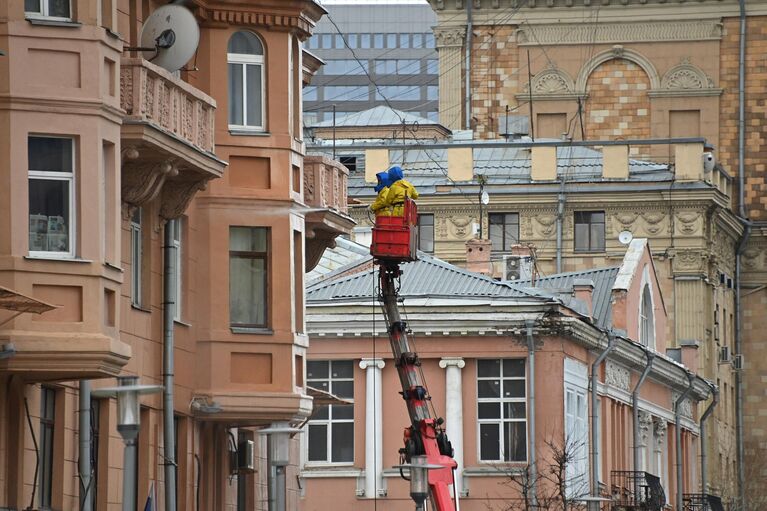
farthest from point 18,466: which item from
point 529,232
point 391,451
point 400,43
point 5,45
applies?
point 400,43

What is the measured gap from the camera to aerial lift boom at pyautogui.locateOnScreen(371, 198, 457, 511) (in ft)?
154

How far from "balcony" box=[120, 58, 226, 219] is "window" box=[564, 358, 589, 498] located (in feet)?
73.6

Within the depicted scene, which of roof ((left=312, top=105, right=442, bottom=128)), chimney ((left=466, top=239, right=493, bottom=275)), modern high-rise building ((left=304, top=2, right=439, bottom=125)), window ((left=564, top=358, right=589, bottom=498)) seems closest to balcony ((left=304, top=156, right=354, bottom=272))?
window ((left=564, top=358, right=589, bottom=498))

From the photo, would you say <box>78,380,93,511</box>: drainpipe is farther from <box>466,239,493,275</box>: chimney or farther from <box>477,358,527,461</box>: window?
<box>466,239,493,275</box>: chimney

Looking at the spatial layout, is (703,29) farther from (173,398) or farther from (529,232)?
(173,398)

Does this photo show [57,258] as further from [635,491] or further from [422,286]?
[635,491]

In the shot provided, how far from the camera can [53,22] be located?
31750 millimetres

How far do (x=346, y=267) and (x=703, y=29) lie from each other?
124ft

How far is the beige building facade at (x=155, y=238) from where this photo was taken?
31125 mm

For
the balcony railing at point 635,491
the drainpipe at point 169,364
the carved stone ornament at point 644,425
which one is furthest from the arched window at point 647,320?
the drainpipe at point 169,364

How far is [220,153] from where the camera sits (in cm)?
3903

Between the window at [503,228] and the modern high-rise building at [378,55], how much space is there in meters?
95.9

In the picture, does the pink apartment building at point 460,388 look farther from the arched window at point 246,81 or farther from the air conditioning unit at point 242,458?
the arched window at point 246,81

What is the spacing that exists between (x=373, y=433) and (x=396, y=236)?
12479mm
